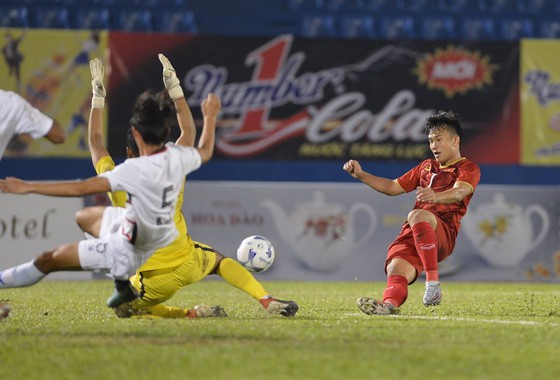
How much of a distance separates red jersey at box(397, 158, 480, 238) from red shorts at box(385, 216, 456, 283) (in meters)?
Answer: 0.08

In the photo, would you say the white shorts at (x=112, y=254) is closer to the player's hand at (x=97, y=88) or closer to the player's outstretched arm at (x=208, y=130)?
the player's outstretched arm at (x=208, y=130)

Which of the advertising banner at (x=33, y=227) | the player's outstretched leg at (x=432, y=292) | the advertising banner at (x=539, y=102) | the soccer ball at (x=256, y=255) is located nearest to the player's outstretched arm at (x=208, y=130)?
the soccer ball at (x=256, y=255)

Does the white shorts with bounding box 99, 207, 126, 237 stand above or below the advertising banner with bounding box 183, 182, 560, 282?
above

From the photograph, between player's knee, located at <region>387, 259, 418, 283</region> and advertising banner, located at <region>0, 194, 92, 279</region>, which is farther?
advertising banner, located at <region>0, 194, 92, 279</region>

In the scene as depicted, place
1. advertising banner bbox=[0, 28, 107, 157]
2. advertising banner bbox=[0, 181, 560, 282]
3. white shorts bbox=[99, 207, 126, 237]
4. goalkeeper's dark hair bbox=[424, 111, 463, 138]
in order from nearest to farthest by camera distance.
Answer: white shorts bbox=[99, 207, 126, 237], goalkeeper's dark hair bbox=[424, 111, 463, 138], advertising banner bbox=[0, 181, 560, 282], advertising banner bbox=[0, 28, 107, 157]

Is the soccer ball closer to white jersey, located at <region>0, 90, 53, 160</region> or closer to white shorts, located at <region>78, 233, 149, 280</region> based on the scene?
white shorts, located at <region>78, 233, 149, 280</region>

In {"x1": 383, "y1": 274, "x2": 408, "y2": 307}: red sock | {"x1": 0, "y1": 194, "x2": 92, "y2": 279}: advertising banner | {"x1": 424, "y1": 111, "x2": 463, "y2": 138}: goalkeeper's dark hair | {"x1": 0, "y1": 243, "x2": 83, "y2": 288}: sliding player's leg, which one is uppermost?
{"x1": 424, "y1": 111, "x2": 463, "y2": 138}: goalkeeper's dark hair

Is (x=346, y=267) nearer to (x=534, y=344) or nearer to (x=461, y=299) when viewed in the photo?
(x=461, y=299)

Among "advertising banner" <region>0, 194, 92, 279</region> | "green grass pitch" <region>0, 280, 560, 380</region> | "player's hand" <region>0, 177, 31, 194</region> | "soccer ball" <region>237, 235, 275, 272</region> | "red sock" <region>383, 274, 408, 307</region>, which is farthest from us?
"advertising banner" <region>0, 194, 92, 279</region>

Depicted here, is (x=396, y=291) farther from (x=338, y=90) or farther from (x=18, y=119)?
(x=338, y=90)

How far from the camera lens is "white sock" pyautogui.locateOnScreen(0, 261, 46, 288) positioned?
6.06 meters

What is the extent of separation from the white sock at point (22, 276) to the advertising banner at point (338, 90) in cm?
882

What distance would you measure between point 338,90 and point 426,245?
8199 mm

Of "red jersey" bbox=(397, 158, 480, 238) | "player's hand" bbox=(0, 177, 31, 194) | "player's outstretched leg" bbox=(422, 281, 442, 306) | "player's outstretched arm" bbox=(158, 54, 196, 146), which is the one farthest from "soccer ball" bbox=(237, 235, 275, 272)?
"player's hand" bbox=(0, 177, 31, 194)
